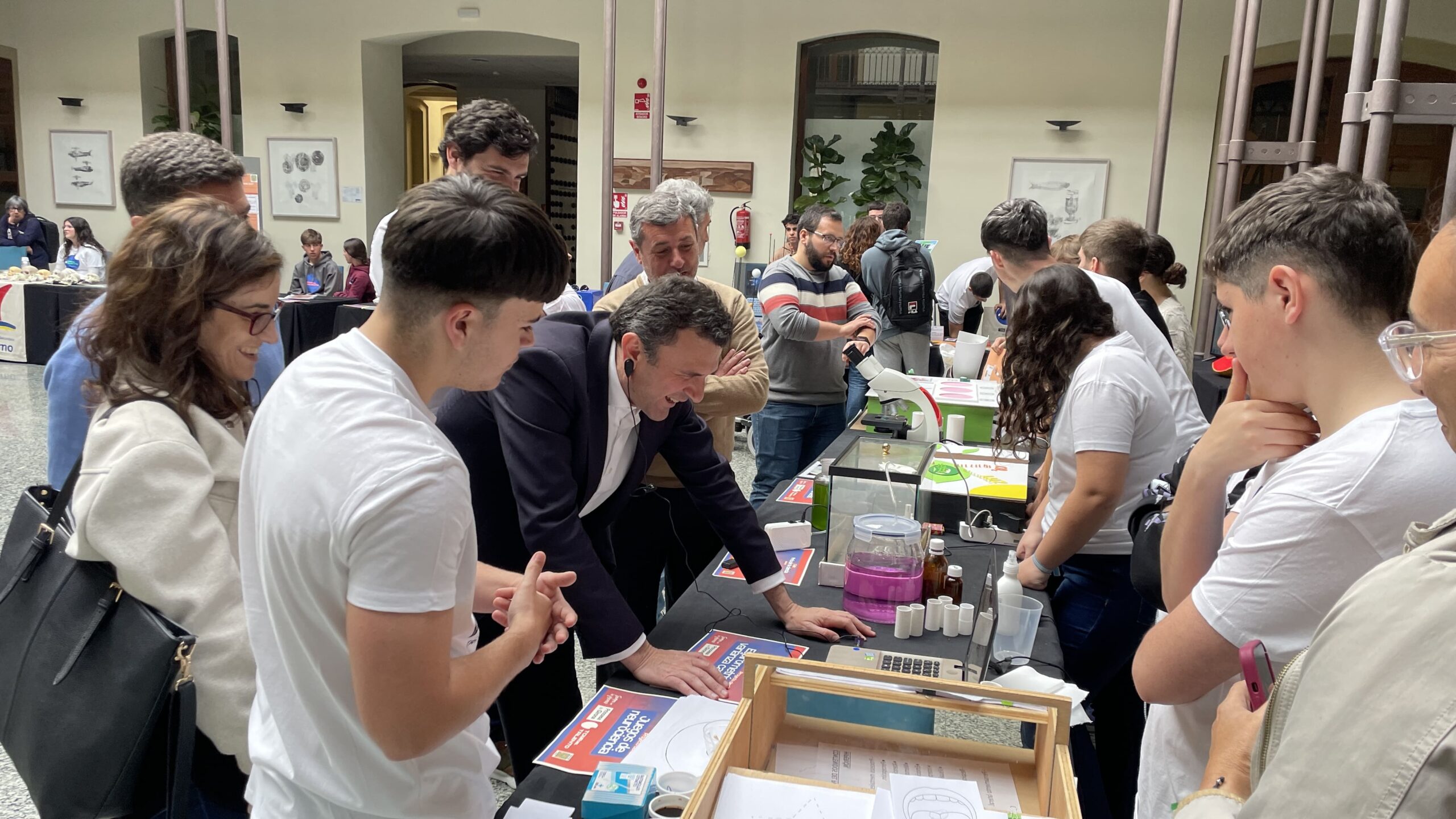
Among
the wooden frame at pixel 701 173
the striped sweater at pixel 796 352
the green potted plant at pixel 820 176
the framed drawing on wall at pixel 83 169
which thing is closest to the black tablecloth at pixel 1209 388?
the striped sweater at pixel 796 352

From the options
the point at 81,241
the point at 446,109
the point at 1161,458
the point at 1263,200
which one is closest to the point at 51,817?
the point at 1263,200

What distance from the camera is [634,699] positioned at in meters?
1.62

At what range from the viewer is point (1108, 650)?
6.88 feet

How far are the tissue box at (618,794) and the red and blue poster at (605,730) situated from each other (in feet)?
0.39

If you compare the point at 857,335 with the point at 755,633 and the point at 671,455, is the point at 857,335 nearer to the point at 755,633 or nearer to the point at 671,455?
the point at 671,455

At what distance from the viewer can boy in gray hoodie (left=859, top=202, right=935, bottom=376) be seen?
549cm

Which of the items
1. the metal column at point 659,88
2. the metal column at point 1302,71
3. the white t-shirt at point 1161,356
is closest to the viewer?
the white t-shirt at point 1161,356

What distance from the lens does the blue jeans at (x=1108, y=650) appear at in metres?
2.11

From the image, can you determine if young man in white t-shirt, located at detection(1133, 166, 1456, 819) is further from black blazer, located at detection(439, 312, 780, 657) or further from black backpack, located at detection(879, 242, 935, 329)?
black backpack, located at detection(879, 242, 935, 329)

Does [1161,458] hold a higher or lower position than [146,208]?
lower

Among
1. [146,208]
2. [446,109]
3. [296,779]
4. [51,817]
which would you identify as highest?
[446,109]

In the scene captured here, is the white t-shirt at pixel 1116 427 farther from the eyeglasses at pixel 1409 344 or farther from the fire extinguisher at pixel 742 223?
the fire extinguisher at pixel 742 223

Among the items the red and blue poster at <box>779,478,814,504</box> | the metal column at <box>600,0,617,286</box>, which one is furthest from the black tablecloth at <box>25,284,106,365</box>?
the red and blue poster at <box>779,478,814,504</box>

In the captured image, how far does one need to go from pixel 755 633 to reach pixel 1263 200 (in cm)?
120
